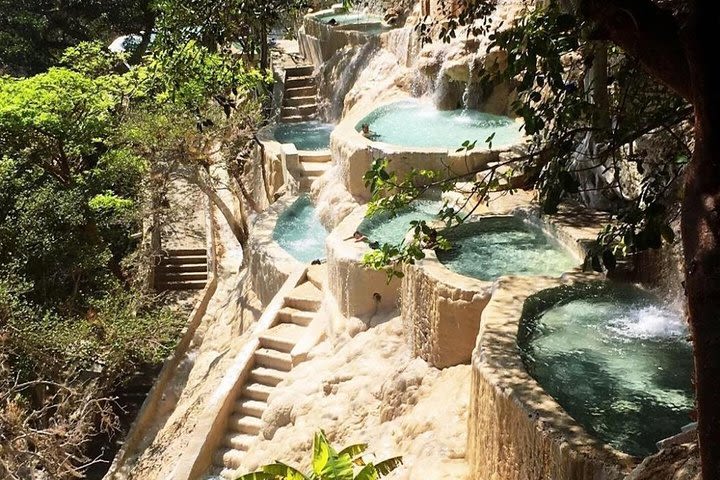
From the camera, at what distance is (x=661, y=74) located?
353cm

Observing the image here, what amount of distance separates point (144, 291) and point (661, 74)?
15.7 meters

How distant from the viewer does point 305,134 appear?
71.5ft

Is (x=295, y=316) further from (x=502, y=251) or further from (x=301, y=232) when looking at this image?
(x=502, y=251)

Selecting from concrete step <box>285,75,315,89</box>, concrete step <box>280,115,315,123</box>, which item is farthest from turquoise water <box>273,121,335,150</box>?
concrete step <box>285,75,315,89</box>

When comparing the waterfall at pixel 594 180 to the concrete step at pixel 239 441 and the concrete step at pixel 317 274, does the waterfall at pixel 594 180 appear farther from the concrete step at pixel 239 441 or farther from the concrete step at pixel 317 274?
the concrete step at pixel 239 441

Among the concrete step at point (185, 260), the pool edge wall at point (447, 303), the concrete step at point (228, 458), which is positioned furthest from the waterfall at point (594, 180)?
the concrete step at point (185, 260)

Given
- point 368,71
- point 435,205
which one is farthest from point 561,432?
point 368,71

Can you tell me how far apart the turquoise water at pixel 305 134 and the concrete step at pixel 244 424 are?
10.1 m

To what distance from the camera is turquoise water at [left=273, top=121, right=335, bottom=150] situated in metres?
20.6

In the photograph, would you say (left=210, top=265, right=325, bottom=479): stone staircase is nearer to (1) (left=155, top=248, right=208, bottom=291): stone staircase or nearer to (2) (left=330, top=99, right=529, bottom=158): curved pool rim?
(2) (left=330, top=99, right=529, bottom=158): curved pool rim

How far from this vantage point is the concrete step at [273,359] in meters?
12.1

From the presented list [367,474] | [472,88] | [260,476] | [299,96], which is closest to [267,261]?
[472,88]

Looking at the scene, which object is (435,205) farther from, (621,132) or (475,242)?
(621,132)

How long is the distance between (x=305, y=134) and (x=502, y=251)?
12.4 metres
